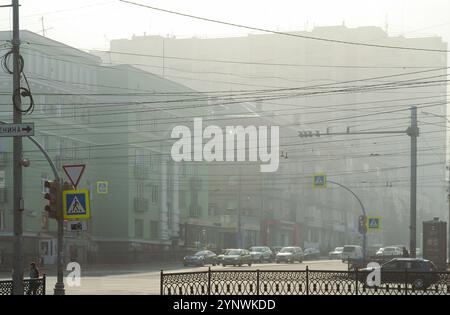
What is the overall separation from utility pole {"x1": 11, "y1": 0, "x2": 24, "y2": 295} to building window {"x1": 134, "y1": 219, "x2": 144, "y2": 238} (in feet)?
201

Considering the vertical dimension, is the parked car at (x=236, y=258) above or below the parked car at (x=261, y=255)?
above

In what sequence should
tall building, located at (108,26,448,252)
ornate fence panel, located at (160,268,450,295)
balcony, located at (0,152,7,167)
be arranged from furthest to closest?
tall building, located at (108,26,448,252) < balcony, located at (0,152,7,167) < ornate fence panel, located at (160,268,450,295)

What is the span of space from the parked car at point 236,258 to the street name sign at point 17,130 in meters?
55.4

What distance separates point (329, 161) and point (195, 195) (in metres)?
52.3

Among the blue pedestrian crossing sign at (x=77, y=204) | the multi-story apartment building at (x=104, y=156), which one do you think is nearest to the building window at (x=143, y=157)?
the multi-story apartment building at (x=104, y=156)

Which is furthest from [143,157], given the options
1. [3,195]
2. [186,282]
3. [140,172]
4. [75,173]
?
[75,173]

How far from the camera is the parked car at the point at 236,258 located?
78500 millimetres

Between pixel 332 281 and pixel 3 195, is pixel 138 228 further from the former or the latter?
pixel 332 281

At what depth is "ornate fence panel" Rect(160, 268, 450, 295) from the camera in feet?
102

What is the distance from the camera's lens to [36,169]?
74250 mm

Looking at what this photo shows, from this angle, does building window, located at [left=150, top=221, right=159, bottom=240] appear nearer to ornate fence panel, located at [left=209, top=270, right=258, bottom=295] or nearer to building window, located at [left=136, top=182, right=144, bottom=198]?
building window, located at [left=136, top=182, right=144, bottom=198]

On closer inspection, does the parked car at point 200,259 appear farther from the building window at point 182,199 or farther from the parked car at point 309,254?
the parked car at point 309,254

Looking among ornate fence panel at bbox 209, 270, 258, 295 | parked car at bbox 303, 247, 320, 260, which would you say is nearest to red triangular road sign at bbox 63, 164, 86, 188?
ornate fence panel at bbox 209, 270, 258, 295
